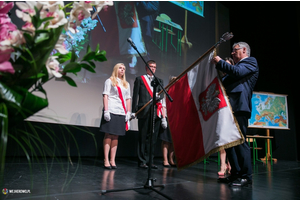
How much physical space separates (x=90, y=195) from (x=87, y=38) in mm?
2795

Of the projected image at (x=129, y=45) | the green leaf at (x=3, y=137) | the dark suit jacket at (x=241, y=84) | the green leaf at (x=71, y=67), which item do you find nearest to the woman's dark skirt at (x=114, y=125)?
the projected image at (x=129, y=45)

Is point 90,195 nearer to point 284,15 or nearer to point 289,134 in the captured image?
point 289,134

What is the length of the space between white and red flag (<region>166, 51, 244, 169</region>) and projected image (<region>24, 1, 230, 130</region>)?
5.68 ft

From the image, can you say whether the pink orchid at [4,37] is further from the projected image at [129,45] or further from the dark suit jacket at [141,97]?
the dark suit jacket at [141,97]

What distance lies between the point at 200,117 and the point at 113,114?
4.88ft

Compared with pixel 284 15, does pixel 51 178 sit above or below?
below

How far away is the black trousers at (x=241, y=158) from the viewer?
2.37m

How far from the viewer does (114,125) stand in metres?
3.33

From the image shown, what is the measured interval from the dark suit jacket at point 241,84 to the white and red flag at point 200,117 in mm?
260

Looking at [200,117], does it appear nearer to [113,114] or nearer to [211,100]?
[211,100]

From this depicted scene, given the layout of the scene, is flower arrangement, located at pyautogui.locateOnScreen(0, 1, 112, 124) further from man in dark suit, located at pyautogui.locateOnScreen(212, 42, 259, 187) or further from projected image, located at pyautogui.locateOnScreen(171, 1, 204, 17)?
projected image, located at pyautogui.locateOnScreen(171, 1, 204, 17)

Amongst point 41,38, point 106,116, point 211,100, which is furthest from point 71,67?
point 106,116

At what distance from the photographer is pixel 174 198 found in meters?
1.72

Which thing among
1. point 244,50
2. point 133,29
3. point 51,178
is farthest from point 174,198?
point 133,29
